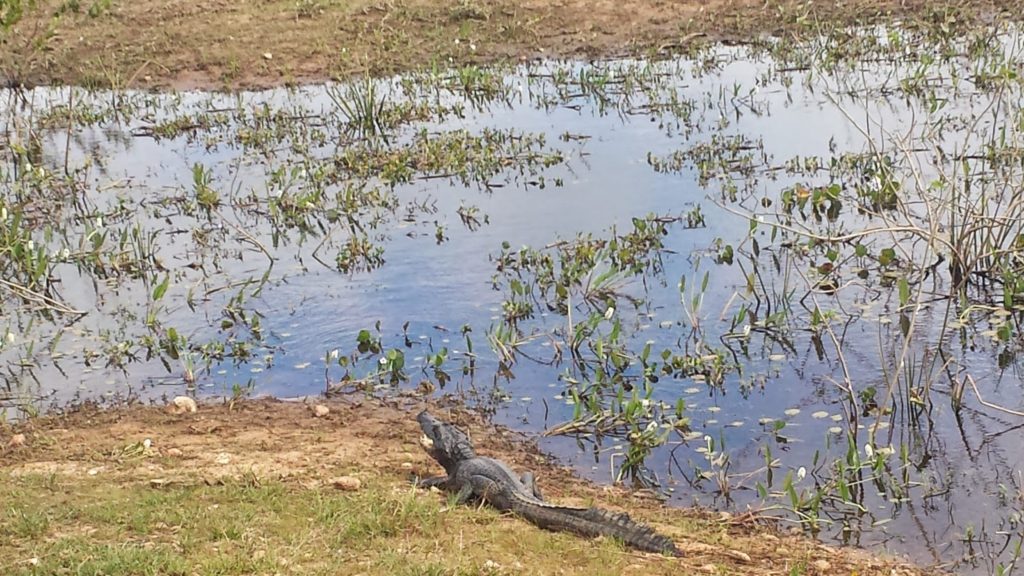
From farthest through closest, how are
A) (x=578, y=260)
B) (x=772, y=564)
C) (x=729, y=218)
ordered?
(x=729, y=218) → (x=578, y=260) → (x=772, y=564)

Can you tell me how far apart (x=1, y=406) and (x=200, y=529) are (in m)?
3.53

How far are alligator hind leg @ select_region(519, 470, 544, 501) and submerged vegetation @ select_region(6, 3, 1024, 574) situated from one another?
0.86 m

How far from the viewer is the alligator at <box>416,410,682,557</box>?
495 centimetres

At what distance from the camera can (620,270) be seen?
8.82 meters

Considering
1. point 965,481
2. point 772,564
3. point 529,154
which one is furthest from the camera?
point 529,154

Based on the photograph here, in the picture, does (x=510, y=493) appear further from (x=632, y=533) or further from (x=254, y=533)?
(x=254, y=533)

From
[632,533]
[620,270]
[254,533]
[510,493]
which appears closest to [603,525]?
[632,533]

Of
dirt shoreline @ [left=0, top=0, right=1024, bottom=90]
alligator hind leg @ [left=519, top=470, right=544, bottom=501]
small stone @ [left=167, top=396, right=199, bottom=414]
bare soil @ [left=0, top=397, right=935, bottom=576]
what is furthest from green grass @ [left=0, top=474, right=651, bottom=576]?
dirt shoreline @ [left=0, top=0, right=1024, bottom=90]

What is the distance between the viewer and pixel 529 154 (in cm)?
1202

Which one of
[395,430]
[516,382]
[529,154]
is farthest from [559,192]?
[395,430]

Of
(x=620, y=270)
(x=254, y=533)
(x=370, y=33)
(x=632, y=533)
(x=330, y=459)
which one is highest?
(x=370, y=33)

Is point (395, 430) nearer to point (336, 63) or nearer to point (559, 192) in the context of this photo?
point (559, 192)

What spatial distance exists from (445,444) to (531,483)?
52cm

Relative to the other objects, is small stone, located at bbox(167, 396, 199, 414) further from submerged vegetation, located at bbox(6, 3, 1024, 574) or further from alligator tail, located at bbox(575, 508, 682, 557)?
alligator tail, located at bbox(575, 508, 682, 557)
